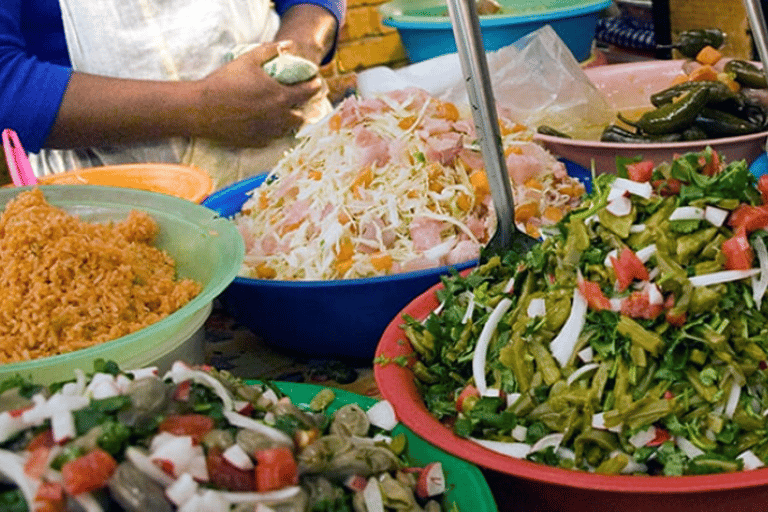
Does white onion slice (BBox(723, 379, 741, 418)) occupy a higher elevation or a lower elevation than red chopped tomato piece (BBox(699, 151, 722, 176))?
lower

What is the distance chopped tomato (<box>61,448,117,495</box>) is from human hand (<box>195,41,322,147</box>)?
1662 millimetres

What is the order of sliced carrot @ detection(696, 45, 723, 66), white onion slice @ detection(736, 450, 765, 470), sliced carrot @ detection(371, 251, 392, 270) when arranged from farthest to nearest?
sliced carrot @ detection(696, 45, 723, 66) → sliced carrot @ detection(371, 251, 392, 270) → white onion slice @ detection(736, 450, 765, 470)

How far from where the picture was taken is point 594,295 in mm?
1054

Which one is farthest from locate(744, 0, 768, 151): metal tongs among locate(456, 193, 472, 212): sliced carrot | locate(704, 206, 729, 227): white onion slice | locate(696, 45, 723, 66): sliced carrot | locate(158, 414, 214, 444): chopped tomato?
locate(696, 45, 723, 66): sliced carrot

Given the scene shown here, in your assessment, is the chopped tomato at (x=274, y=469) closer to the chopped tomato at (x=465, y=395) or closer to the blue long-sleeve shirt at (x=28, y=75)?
the chopped tomato at (x=465, y=395)

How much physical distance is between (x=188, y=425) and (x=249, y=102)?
5.27ft

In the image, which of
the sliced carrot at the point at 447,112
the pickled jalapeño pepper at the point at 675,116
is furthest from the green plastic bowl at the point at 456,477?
the pickled jalapeño pepper at the point at 675,116

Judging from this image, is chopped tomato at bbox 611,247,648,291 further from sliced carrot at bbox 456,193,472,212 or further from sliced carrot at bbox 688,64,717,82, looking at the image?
sliced carrot at bbox 688,64,717,82

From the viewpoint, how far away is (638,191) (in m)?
1.10

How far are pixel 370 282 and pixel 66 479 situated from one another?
2.30ft

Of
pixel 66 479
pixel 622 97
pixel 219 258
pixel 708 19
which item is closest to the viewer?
pixel 66 479

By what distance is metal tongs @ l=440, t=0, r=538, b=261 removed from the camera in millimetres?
1163

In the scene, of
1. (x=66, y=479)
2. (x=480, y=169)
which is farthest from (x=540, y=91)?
(x=66, y=479)

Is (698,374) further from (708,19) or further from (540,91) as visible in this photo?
(708,19)
